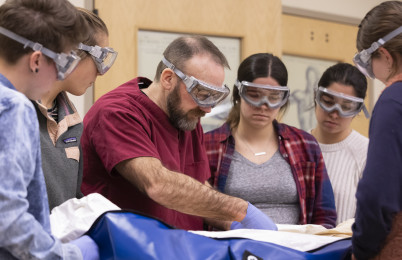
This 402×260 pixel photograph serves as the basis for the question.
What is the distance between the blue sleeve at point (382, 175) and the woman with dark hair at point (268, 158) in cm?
91

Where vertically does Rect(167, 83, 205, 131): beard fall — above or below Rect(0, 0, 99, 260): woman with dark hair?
below

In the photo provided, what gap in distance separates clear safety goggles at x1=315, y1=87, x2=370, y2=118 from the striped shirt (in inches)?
10.3

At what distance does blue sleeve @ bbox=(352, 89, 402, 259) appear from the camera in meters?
1.44

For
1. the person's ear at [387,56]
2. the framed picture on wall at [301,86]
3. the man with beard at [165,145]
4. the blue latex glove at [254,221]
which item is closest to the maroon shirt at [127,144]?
the man with beard at [165,145]

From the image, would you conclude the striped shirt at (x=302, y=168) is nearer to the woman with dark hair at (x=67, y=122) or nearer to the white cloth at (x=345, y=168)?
the white cloth at (x=345, y=168)

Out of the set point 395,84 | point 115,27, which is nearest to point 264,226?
point 395,84

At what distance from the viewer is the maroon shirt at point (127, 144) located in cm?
189

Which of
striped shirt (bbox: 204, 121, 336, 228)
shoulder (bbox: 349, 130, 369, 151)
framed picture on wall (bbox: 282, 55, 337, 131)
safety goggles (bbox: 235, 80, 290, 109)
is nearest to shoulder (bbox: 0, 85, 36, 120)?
striped shirt (bbox: 204, 121, 336, 228)

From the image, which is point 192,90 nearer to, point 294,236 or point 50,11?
point 294,236

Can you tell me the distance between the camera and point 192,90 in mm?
2107

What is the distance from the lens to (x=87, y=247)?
4.50 ft

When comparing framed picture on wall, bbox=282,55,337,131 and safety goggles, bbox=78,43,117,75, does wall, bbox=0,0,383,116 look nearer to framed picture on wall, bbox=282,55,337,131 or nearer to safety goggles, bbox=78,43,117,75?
framed picture on wall, bbox=282,55,337,131

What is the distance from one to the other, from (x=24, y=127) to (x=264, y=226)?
1072mm

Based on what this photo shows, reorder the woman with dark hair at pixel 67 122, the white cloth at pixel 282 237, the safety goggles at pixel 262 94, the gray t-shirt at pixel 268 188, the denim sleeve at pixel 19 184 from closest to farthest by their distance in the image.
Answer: the denim sleeve at pixel 19 184, the white cloth at pixel 282 237, the woman with dark hair at pixel 67 122, the gray t-shirt at pixel 268 188, the safety goggles at pixel 262 94
